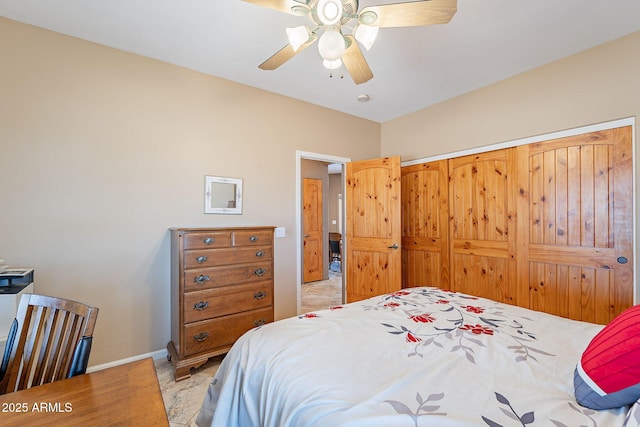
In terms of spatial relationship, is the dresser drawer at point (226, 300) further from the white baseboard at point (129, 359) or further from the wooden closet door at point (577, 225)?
the wooden closet door at point (577, 225)

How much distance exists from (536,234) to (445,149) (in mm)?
1369

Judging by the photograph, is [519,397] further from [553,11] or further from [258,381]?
[553,11]

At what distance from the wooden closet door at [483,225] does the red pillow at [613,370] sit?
227 centimetres

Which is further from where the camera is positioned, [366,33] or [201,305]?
[201,305]

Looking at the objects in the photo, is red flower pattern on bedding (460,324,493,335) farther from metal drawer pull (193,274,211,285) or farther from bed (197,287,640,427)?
metal drawer pull (193,274,211,285)

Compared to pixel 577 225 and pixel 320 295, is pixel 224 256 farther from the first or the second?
pixel 577 225

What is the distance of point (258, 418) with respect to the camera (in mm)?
1024

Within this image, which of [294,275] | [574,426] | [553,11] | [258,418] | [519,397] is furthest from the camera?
[294,275]

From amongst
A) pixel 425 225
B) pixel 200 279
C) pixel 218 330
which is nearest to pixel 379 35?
pixel 425 225

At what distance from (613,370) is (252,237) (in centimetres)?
235

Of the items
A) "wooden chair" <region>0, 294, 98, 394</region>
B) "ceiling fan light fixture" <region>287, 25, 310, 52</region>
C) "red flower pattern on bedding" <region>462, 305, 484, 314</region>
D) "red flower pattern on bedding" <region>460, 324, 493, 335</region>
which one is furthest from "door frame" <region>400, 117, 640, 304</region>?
"wooden chair" <region>0, 294, 98, 394</region>

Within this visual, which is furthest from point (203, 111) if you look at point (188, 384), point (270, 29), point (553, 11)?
point (553, 11)

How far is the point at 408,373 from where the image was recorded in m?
0.98

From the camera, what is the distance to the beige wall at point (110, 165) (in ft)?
6.82
